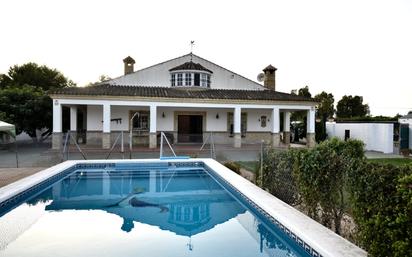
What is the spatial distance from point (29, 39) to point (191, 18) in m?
12.2

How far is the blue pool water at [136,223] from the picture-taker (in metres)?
5.82

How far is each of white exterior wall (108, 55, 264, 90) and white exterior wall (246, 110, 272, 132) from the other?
2.92 meters

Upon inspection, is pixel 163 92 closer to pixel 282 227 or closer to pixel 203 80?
pixel 203 80

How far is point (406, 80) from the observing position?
89.8 feet

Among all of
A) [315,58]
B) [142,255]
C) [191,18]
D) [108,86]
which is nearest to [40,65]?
[108,86]

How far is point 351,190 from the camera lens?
466 cm

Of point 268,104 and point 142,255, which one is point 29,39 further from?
point 142,255

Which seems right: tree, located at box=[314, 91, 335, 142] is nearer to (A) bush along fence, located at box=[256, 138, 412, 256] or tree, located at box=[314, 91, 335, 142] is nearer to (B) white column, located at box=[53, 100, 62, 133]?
(B) white column, located at box=[53, 100, 62, 133]

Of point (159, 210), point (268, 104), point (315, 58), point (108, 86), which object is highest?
point (315, 58)

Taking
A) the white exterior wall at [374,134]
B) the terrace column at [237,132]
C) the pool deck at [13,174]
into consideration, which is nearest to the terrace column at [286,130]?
the white exterior wall at [374,134]

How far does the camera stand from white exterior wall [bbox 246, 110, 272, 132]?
91.9 ft

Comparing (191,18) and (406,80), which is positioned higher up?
(191,18)

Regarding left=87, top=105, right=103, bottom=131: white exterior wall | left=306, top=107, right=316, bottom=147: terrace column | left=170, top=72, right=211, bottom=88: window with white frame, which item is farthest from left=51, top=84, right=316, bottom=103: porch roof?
left=87, top=105, right=103, bottom=131: white exterior wall

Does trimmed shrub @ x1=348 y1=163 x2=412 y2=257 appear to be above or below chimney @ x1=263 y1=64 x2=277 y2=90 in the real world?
below
